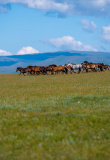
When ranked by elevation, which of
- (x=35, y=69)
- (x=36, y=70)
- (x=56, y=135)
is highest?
(x=35, y=69)

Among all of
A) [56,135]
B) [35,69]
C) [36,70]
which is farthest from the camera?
[35,69]

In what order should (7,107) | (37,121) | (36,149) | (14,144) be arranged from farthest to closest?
(7,107), (37,121), (14,144), (36,149)

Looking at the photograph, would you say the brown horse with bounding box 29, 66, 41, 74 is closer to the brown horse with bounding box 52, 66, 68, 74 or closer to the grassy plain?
the brown horse with bounding box 52, 66, 68, 74

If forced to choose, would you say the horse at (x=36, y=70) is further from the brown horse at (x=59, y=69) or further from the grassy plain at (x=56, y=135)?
the grassy plain at (x=56, y=135)

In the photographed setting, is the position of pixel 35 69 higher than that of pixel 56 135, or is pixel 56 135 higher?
pixel 35 69

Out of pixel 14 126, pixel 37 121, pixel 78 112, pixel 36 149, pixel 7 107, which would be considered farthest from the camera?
pixel 7 107

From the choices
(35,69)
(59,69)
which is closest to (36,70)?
(35,69)

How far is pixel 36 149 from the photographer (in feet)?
22.7

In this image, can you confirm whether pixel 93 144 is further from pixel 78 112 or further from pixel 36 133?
pixel 78 112

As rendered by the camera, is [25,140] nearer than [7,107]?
Yes

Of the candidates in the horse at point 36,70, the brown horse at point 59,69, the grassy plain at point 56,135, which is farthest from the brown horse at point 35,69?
the grassy plain at point 56,135

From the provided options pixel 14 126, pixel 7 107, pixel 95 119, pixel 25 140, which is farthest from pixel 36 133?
pixel 7 107

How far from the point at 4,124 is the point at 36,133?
6.49 feet

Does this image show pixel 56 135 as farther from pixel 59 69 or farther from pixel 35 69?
pixel 35 69
